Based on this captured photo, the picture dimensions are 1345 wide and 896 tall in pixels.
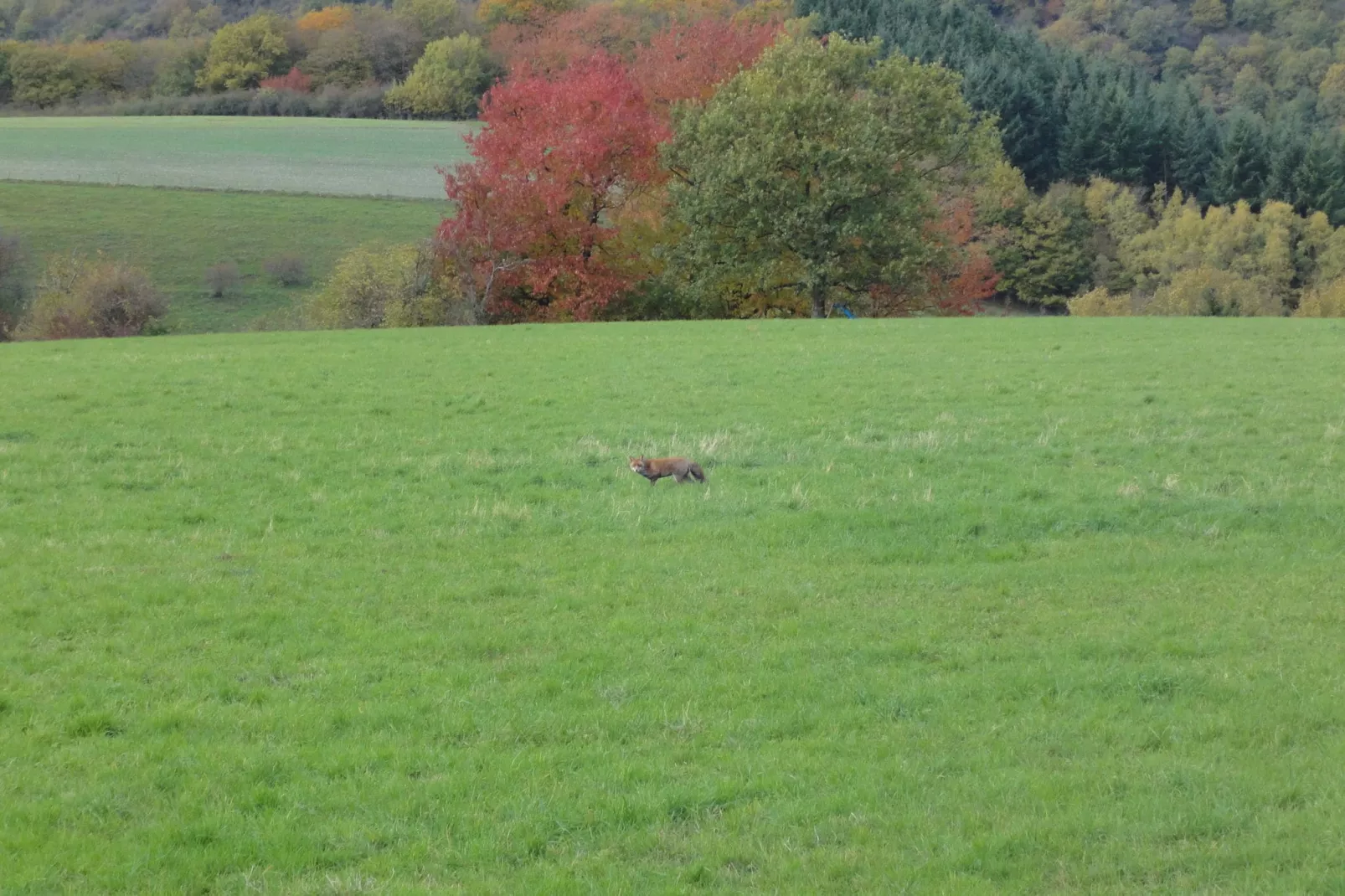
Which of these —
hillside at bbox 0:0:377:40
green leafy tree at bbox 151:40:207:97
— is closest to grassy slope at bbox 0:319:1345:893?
green leafy tree at bbox 151:40:207:97

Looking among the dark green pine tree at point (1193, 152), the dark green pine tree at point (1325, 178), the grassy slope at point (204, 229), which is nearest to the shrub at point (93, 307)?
the grassy slope at point (204, 229)

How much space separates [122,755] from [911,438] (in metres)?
12.3

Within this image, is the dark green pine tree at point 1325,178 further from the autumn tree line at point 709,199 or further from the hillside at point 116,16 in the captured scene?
the hillside at point 116,16

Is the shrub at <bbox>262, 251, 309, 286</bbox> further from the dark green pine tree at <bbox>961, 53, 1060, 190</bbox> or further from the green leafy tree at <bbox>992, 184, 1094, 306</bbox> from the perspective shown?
the dark green pine tree at <bbox>961, 53, 1060, 190</bbox>

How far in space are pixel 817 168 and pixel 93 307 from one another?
93.8 ft

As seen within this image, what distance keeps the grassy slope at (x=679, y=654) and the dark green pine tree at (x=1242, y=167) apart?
77.7 meters

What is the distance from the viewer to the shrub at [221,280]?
188ft

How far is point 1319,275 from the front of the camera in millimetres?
77250

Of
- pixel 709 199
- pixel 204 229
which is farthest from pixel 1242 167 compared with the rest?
pixel 204 229

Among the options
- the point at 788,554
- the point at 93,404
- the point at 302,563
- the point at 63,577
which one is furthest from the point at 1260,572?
the point at 93,404

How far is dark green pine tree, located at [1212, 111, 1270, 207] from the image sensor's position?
87.2 m

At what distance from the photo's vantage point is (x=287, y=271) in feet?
196

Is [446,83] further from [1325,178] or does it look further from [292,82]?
[1325,178]

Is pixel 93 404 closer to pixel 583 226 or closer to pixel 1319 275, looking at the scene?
pixel 583 226
